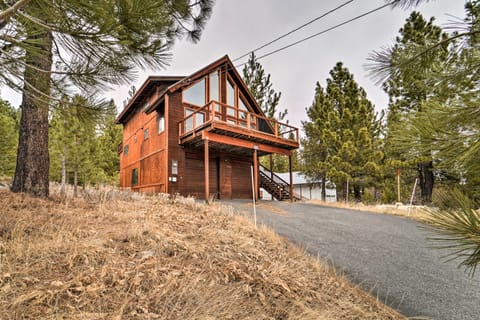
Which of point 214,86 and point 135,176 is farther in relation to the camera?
point 135,176

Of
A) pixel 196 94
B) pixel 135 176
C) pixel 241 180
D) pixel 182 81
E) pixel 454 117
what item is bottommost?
pixel 241 180

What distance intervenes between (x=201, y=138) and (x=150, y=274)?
7.92 m

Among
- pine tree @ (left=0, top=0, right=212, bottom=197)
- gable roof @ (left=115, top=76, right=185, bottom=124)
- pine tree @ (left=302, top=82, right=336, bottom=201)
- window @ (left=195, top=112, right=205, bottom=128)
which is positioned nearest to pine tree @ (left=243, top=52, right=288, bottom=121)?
pine tree @ (left=302, top=82, right=336, bottom=201)

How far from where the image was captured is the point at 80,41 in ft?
8.20

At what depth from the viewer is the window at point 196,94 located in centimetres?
1247

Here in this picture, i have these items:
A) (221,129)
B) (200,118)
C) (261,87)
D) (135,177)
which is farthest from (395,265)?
(261,87)

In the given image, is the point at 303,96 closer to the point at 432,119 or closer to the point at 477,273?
the point at 477,273

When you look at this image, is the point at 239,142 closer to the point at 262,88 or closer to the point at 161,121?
the point at 161,121

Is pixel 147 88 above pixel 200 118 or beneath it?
above

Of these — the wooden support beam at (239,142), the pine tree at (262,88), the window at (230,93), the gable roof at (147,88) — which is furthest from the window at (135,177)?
the pine tree at (262,88)

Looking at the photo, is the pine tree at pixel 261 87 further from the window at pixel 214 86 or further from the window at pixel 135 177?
the window at pixel 135 177

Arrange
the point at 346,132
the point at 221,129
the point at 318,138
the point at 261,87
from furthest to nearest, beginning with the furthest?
the point at 261,87
the point at 318,138
the point at 346,132
the point at 221,129

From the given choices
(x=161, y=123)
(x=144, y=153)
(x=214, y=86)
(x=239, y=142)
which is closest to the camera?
(x=239, y=142)

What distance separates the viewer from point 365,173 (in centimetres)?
1412
